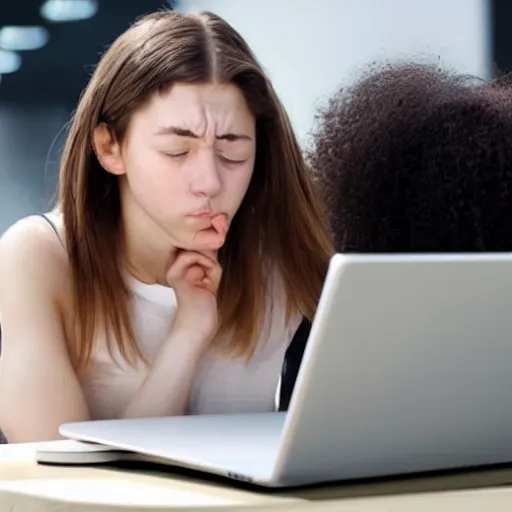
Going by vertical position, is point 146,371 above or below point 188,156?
below

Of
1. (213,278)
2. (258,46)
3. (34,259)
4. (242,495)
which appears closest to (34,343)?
(34,259)

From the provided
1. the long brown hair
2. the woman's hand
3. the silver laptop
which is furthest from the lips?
the silver laptop

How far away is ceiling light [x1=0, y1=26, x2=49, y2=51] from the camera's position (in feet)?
5.54

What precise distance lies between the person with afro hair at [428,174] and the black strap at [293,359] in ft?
0.82

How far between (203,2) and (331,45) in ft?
0.76

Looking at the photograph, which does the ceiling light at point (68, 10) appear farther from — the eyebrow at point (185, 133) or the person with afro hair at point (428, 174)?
the person with afro hair at point (428, 174)

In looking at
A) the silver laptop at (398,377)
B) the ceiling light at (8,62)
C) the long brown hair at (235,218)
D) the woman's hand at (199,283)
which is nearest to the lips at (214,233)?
the woman's hand at (199,283)

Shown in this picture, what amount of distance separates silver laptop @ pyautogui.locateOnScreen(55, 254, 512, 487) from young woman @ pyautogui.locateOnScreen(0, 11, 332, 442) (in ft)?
1.88

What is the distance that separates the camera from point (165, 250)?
1.14m

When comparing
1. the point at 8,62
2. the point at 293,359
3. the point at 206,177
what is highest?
the point at 8,62

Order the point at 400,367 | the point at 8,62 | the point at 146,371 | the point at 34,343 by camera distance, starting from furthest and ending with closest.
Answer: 1. the point at 8,62
2. the point at 146,371
3. the point at 34,343
4. the point at 400,367

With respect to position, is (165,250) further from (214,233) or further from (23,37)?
(23,37)

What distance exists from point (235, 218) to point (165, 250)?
0.36 ft

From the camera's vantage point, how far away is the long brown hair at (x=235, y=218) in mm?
1087
